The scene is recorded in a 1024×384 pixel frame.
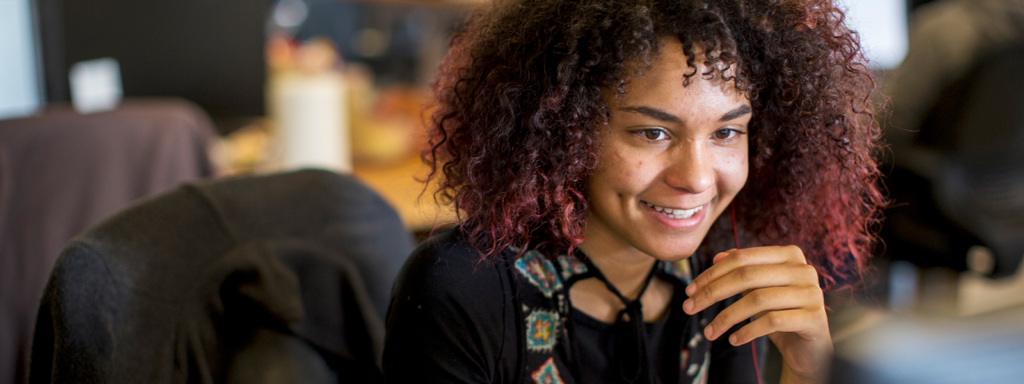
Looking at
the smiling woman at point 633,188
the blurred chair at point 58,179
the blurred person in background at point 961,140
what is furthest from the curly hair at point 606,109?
the blurred person in background at point 961,140

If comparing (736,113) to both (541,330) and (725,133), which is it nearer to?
(725,133)

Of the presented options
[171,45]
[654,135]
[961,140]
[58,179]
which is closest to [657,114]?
[654,135]

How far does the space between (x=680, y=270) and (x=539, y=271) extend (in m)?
0.18

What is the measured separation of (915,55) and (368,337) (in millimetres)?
1442

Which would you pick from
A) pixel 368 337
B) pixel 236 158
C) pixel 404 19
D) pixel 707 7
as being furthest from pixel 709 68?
pixel 404 19

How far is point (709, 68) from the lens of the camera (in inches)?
24.0

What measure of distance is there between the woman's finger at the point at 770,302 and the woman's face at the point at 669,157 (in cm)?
9

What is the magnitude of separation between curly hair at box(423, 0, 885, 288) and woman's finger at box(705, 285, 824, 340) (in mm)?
119

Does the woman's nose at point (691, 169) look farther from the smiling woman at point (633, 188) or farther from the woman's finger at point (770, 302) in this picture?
the woman's finger at point (770, 302)

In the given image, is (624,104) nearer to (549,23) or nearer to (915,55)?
(549,23)

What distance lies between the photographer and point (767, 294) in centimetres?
61

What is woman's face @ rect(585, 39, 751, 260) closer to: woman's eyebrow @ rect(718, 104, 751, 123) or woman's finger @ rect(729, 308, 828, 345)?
woman's eyebrow @ rect(718, 104, 751, 123)

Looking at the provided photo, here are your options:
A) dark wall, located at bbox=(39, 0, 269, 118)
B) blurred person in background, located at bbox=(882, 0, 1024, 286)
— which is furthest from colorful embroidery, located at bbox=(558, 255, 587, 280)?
dark wall, located at bbox=(39, 0, 269, 118)

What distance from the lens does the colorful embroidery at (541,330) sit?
0.70 m
